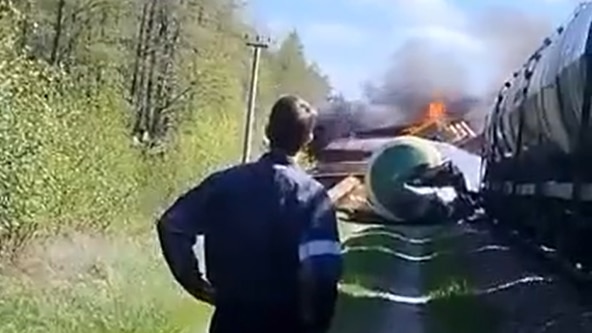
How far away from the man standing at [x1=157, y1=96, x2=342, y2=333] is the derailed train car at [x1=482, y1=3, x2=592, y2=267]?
1178 cm

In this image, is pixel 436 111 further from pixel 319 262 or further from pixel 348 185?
pixel 319 262

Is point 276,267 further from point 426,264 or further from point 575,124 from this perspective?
point 426,264

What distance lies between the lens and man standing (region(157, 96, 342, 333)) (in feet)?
18.1

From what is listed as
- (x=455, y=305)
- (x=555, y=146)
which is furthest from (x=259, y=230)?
(x=555, y=146)

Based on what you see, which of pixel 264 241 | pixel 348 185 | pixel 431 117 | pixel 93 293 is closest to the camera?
pixel 264 241

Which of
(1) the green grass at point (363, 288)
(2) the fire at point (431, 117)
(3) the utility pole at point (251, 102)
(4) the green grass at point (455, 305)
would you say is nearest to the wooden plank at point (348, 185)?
(2) the fire at point (431, 117)

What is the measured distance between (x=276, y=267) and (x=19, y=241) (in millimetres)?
12355

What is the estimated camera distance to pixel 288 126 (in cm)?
559

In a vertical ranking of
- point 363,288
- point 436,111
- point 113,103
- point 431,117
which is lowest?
point 431,117

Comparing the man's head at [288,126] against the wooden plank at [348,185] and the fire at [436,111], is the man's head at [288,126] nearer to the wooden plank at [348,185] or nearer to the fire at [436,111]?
the fire at [436,111]

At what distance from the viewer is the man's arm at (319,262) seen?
5520mm

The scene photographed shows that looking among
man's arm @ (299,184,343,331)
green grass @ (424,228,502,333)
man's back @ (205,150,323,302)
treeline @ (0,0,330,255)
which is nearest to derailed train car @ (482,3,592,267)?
green grass @ (424,228,502,333)

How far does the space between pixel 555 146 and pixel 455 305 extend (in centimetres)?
435

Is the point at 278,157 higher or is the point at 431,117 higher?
the point at 278,157
